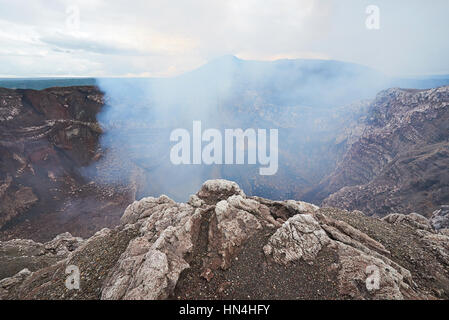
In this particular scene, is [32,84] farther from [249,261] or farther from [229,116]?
[249,261]

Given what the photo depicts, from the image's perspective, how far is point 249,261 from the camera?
5727 mm

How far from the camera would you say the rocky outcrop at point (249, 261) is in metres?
4.88

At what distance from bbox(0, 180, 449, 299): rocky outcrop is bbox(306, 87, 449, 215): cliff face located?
1764 cm

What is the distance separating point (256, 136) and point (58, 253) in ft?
140

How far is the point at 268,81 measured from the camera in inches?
2403

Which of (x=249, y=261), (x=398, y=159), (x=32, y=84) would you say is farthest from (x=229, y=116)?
(x=32, y=84)

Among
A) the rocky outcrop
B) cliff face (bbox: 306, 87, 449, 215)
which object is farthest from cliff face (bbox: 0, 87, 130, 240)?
cliff face (bbox: 306, 87, 449, 215)

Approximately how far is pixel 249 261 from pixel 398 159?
94.8ft

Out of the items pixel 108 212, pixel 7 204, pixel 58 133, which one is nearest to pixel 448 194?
pixel 108 212

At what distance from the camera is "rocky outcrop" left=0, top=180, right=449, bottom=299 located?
488 cm

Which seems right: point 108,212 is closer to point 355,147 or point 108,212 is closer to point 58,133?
point 58,133

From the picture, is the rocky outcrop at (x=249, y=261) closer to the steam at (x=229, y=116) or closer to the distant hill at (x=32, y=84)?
the steam at (x=229, y=116)

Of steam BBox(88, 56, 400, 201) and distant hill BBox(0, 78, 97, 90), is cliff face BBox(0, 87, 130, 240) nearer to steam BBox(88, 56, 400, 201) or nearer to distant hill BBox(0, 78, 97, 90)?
steam BBox(88, 56, 400, 201)

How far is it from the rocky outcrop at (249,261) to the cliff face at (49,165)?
50.6ft
